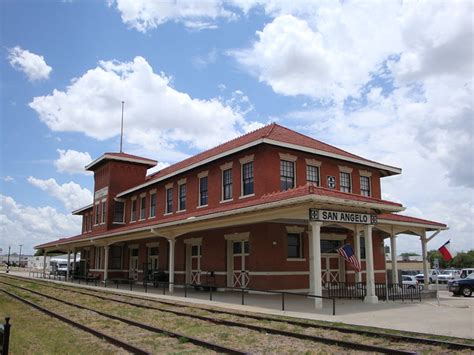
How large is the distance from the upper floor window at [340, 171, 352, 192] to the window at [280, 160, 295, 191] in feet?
12.7

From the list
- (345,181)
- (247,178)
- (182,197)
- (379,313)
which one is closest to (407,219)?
(345,181)

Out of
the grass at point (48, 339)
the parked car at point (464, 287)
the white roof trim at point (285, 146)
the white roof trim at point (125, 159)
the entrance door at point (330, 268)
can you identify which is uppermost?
the white roof trim at point (125, 159)

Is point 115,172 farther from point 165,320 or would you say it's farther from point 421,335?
point 421,335

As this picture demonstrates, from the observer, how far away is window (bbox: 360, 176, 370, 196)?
26.7 m

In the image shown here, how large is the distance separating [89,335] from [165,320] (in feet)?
9.32

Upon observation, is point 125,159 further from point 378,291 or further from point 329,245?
point 378,291

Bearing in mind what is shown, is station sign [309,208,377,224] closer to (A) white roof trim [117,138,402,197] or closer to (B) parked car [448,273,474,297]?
(A) white roof trim [117,138,402,197]

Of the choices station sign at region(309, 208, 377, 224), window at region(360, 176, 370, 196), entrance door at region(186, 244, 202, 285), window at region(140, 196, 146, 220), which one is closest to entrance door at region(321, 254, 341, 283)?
window at region(360, 176, 370, 196)

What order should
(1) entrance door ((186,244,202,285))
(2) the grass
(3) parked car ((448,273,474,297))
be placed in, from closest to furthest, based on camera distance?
(2) the grass, (3) parked car ((448,273,474,297)), (1) entrance door ((186,244,202,285))

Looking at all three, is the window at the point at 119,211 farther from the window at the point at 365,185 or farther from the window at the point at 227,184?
the window at the point at 365,185

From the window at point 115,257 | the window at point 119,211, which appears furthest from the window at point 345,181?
the window at point 115,257

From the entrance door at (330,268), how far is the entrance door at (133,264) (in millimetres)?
16500

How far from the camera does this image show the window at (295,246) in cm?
2217

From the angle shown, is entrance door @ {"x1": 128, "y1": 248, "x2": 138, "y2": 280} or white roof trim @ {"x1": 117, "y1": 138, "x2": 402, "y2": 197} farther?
entrance door @ {"x1": 128, "y1": 248, "x2": 138, "y2": 280}
